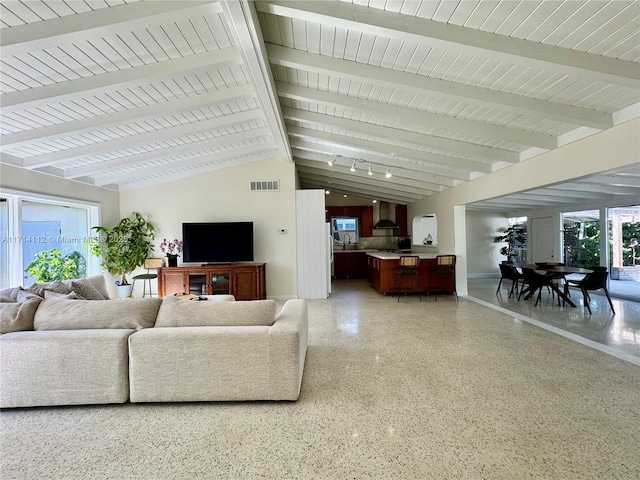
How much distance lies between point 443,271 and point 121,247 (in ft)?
21.1

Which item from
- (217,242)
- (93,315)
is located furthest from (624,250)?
(93,315)

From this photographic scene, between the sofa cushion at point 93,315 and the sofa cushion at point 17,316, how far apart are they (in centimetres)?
5

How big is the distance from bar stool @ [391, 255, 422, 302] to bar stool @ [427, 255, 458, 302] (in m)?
0.33

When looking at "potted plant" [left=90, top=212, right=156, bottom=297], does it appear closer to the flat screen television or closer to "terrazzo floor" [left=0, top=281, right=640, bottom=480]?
the flat screen television

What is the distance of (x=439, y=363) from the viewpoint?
306cm

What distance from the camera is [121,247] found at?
5938mm

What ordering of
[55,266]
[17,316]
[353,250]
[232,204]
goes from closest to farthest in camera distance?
[17,316]
[55,266]
[232,204]
[353,250]

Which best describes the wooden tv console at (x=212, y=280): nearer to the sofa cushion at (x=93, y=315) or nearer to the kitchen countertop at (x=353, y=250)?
the sofa cushion at (x=93, y=315)

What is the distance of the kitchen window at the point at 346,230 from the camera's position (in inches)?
427

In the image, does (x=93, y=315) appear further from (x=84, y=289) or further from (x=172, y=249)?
(x=172, y=249)

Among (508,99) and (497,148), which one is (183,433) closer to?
(508,99)

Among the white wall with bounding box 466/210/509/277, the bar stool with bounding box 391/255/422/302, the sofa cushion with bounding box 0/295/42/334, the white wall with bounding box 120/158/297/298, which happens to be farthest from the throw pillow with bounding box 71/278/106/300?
the white wall with bounding box 466/210/509/277

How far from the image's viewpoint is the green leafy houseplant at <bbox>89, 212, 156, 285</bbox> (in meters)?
5.87

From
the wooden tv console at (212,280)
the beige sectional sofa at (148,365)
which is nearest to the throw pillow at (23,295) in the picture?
the beige sectional sofa at (148,365)
